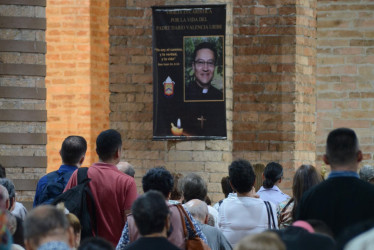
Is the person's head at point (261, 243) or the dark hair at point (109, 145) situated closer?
the person's head at point (261, 243)

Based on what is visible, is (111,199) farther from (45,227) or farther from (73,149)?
(45,227)

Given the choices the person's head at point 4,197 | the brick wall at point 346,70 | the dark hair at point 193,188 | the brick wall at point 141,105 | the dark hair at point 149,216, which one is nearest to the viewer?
the dark hair at point 149,216

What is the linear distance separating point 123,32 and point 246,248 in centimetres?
867

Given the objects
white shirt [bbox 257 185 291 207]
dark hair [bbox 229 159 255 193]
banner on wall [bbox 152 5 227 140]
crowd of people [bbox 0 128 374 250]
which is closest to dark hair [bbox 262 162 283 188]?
white shirt [bbox 257 185 291 207]

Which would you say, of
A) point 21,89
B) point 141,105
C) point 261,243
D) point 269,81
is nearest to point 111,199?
point 261,243

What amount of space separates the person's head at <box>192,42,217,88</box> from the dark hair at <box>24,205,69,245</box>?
719cm

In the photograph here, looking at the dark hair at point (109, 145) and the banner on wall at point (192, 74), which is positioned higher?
the banner on wall at point (192, 74)

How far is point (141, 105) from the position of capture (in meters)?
12.0

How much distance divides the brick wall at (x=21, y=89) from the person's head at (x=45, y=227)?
223 inches

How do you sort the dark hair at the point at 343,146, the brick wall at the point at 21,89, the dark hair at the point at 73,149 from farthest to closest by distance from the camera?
the brick wall at the point at 21,89, the dark hair at the point at 73,149, the dark hair at the point at 343,146

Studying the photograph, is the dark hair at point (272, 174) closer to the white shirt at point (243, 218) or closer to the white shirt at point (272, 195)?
the white shirt at point (272, 195)

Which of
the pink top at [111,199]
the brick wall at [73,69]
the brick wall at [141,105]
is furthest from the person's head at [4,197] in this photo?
the brick wall at [73,69]

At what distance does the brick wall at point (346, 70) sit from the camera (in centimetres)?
1338

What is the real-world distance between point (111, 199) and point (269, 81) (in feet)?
19.3
